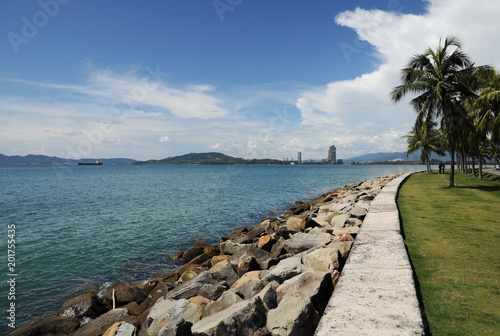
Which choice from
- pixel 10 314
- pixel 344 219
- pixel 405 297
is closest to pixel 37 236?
pixel 10 314

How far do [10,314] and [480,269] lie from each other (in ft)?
36.0

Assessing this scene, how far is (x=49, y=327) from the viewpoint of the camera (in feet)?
20.5

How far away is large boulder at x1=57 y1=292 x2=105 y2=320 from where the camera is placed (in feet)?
23.6

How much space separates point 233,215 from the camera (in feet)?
70.3

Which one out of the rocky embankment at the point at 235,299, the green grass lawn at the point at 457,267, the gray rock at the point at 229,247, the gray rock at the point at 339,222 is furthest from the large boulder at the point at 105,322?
the gray rock at the point at 339,222

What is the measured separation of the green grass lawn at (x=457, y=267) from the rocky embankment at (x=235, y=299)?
1.42 metres

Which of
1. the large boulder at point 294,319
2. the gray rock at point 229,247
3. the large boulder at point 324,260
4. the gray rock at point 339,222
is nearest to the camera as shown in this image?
the large boulder at point 294,319

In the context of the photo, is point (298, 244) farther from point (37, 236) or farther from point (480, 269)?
point (37, 236)

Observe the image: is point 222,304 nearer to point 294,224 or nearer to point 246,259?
point 246,259

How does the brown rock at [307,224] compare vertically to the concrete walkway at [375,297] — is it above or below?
below

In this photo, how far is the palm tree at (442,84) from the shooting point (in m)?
18.4

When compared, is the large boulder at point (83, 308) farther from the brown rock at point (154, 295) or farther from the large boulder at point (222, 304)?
the large boulder at point (222, 304)

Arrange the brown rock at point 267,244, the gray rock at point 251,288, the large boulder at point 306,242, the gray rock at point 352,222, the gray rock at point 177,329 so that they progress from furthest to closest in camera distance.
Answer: the brown rock at point 267,244
the gray rock at point 352,222
the large boulder at point 306,242
the gray rock at point 251,288
the gray rock at point 177,329

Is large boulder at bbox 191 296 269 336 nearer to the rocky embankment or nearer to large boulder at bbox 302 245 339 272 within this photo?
the rocky embankment
